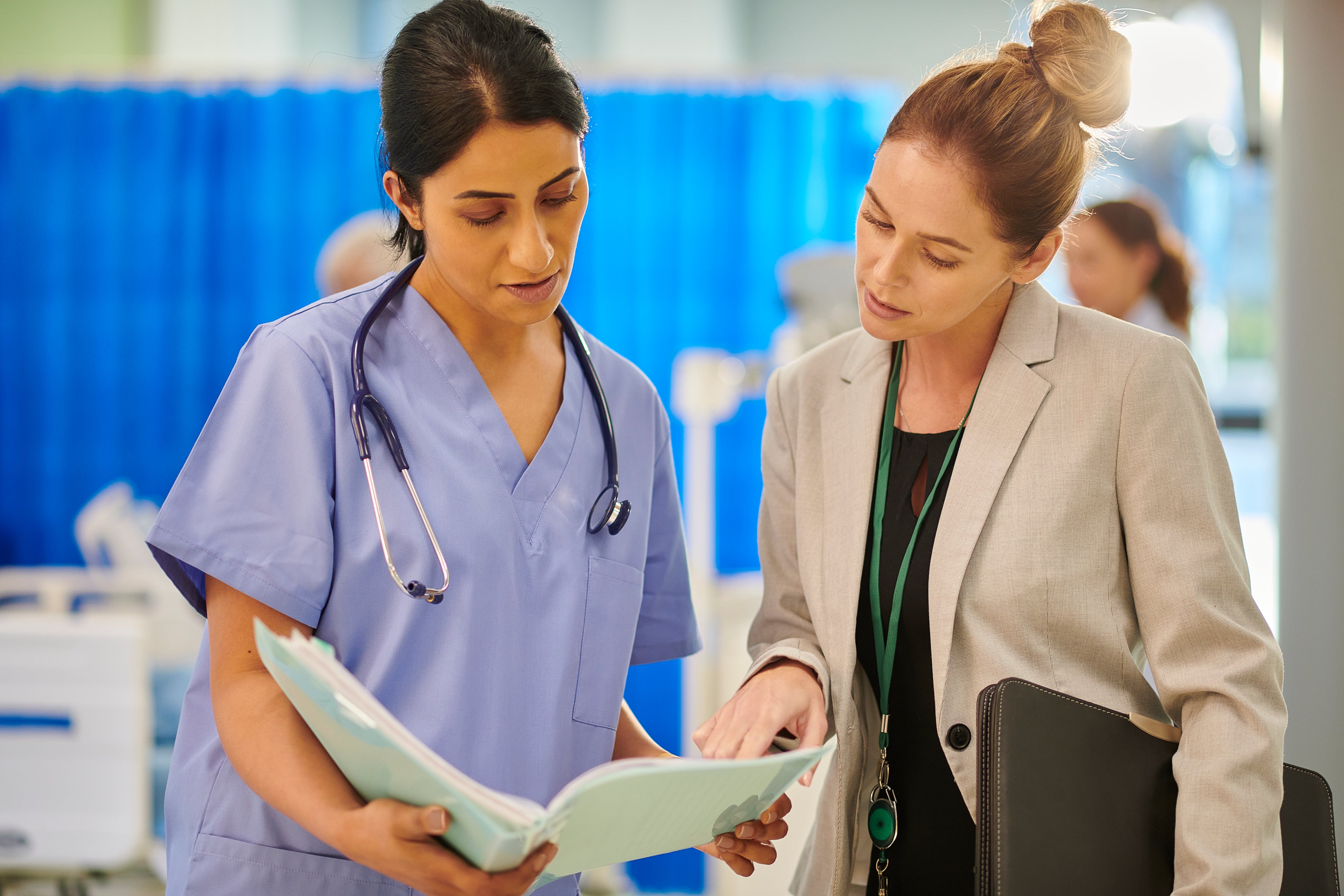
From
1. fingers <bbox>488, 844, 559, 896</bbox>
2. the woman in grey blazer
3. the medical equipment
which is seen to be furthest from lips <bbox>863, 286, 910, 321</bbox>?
the medical equipment

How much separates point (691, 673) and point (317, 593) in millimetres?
1698

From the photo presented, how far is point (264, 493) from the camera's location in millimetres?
914

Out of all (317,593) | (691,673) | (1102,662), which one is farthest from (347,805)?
(691,673)

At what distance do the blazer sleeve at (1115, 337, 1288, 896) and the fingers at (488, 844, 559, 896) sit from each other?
0.55 m

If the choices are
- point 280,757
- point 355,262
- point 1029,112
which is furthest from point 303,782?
point 355,262

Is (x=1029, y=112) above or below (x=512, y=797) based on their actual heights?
above

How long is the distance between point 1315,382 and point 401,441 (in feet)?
4.49

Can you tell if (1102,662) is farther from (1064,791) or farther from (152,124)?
(152,124)

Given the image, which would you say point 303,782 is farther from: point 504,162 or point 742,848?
point 504,162

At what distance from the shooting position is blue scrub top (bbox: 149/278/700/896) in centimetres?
91

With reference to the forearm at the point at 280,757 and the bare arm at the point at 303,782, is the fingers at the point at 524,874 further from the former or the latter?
the forearm at the point at 280,757

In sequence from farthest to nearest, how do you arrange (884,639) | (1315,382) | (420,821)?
1. (1315,382)
2. (884,639)
3. (420,821)

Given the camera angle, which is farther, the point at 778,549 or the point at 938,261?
the point at 778,549

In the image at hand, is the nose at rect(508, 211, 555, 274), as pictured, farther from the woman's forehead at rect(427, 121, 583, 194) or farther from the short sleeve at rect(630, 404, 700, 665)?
the short sleeve at rect(630, 404, 700, 665)
